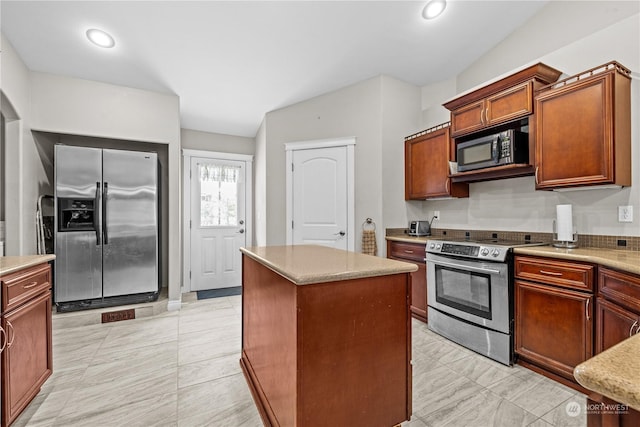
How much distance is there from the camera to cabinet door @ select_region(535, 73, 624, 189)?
2.07 meters

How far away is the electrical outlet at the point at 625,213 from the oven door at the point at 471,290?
35.9 inches

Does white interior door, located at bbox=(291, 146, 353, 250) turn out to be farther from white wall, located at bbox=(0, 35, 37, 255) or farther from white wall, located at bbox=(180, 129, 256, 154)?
white wall, located at bbox=(0, 35, 37, 255)

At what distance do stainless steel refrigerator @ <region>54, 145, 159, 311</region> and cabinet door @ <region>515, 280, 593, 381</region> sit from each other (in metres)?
3.73

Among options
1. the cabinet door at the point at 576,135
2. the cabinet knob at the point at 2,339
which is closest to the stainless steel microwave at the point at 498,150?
the cabinet door at the point at 576,135

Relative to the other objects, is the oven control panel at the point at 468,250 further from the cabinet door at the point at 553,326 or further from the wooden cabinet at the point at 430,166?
the wooden cabinet at the point at 430,166

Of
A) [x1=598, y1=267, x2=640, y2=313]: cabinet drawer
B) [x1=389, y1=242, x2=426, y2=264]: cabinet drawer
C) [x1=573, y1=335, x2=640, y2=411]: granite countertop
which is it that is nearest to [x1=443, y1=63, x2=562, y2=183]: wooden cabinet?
[x1=389, y1=242, x2=426, y2=264]: cabinet drawer

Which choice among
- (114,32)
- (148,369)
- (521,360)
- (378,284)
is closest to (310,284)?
(378,284)

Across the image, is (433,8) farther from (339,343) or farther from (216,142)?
(216,142)

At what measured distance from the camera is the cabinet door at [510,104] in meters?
2.49

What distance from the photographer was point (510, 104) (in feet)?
8.59

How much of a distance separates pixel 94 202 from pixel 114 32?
67.8 inches

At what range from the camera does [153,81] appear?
3359mm

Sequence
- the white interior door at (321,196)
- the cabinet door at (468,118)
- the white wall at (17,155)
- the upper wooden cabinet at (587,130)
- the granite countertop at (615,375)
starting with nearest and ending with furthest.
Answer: the granite countertop at (615,375) < the upper wooden cabinet at (587,130) < the white wall at (17,155) < the cabinet door at (468,118) < the white interior door at (321,196)

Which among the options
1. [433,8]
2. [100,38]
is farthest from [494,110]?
[100,38]
